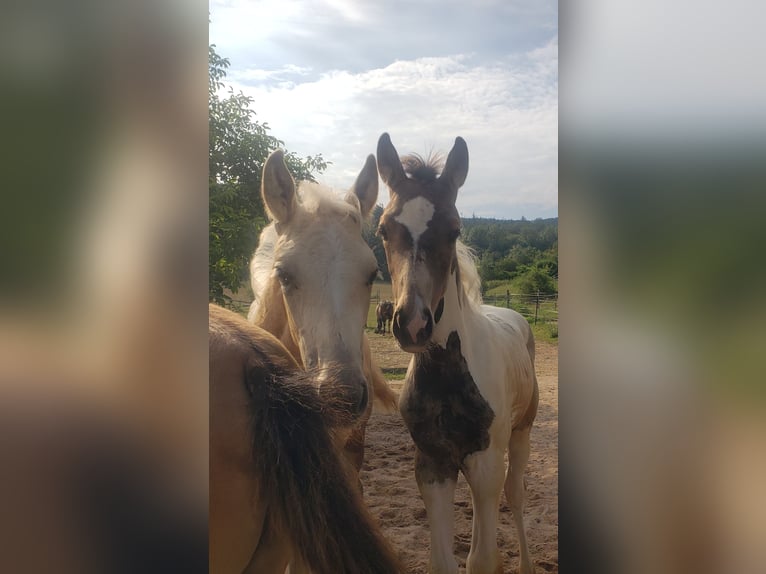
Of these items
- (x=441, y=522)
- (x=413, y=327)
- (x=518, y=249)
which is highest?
(x=518, y=249)

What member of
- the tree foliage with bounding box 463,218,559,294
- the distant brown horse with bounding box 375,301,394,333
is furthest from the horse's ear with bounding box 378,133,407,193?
the distant brown horse with bounding box 375,301,394,333

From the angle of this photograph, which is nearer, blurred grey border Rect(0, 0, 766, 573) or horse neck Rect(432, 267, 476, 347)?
blurred grey border Rect(0, 0, 766, 573)

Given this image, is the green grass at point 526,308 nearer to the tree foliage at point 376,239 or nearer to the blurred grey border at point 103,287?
the tree foliage at point 376,239

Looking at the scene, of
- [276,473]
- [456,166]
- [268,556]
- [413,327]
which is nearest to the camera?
[276,473]

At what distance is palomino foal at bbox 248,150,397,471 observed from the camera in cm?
150

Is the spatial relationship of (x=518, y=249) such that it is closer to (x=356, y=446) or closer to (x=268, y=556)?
(x=356, y=446)

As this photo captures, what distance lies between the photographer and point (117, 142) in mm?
998

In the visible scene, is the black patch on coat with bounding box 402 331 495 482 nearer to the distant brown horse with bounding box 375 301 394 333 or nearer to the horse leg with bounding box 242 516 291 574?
the distant brown horse with bounding box 375 301 394 333

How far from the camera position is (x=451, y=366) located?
165cm

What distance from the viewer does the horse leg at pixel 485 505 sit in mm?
1607

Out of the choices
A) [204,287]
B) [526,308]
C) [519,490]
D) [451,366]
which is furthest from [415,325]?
[519,490]

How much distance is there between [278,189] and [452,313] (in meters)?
0.72

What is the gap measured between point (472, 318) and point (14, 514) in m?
1.33

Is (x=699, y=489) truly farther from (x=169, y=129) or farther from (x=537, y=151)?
(x=169, y=129)
